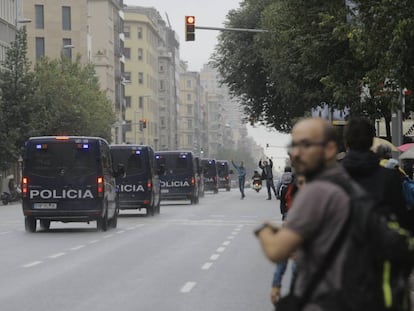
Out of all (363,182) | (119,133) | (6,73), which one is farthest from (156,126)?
(363,182)

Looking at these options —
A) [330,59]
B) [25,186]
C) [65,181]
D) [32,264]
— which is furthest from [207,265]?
[330,59]

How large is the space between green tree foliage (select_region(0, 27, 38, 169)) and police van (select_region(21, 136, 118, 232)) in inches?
1668

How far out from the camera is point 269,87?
221ft

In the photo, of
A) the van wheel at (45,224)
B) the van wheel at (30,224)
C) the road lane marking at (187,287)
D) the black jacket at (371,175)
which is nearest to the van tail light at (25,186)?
the van wheel at (30,224)

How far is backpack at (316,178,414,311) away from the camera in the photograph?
18.6 feet

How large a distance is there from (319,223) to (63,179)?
A: 25084mm

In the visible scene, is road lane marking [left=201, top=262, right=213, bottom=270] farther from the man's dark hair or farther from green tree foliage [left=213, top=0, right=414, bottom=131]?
the man's dark hair

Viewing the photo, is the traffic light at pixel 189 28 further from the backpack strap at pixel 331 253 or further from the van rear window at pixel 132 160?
the backpack strap at pixel 331 253

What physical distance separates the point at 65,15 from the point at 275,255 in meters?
120

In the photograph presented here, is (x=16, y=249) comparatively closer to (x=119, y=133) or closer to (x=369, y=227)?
(x=369, y=227)

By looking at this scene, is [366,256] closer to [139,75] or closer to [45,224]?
[45,224]

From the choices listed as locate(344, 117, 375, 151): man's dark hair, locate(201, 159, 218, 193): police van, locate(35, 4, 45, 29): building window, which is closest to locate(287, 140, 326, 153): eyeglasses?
locate(344, 117, 375, 151): man's dark hair

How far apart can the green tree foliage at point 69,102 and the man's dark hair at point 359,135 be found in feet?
234

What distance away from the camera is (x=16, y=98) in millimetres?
74688
